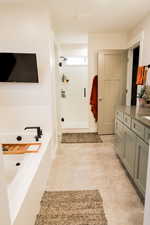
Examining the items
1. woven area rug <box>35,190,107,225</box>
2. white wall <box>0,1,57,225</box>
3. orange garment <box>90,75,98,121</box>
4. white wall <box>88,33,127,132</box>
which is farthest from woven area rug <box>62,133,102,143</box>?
white wall <box>88,33,127,132</box>

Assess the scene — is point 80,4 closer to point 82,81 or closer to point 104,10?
point 104,10

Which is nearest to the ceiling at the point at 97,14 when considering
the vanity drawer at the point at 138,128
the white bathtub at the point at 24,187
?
the vanity drawer at the point at 138,128

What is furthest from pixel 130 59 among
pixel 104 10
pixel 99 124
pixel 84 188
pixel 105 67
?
pixel 84 188

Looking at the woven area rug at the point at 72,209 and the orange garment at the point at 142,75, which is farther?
the orange garment at the point at 142,75

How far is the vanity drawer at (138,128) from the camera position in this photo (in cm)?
170

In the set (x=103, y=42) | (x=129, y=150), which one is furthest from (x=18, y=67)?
(x=103, y=42)

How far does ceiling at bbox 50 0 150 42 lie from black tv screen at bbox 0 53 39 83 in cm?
94

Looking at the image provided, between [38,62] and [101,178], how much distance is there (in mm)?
2054

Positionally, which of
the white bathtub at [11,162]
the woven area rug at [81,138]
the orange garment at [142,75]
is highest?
the orange garment at [142,75]

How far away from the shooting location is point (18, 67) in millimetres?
2328

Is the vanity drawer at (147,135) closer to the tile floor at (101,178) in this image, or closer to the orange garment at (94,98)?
the tile floor at (101,178)

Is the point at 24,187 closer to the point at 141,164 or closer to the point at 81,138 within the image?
the point at 141,164

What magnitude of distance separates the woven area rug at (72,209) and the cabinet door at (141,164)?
502 mm

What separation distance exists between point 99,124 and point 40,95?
6.57ft
